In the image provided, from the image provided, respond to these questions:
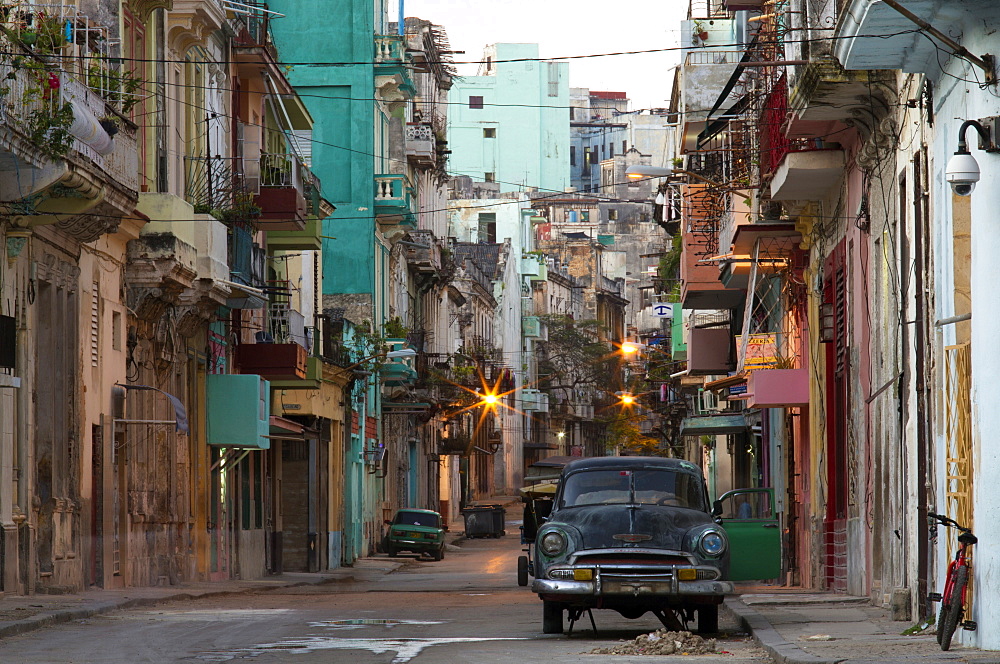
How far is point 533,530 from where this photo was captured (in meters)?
18.7

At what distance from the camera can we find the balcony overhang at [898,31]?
12.7 meters

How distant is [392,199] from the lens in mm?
51594

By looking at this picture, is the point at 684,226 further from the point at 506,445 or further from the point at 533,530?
the point at 506,445

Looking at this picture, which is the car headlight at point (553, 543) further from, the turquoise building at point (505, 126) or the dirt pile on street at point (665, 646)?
the turquoise building at point (505, 126)

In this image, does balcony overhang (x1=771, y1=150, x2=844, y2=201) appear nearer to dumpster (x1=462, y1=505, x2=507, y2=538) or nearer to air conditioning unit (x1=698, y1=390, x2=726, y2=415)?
air conditioning unit (x1=698, y1=390, x2=726, y2=415)

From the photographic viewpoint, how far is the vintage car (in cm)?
1595

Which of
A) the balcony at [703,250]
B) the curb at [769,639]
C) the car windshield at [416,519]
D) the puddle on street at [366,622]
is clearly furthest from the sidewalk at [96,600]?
the car windshield at [416,519]

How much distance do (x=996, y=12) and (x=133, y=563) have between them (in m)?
17.8

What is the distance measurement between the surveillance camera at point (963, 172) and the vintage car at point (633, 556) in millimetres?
5266

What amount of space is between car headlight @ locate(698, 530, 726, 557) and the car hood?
20 centimetres

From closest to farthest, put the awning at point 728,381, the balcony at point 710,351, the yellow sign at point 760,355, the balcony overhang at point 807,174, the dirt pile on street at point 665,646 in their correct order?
the dirt pile on street at point 665,646 < the balcony overhang at point 807,174 < the yellow sign at point 760,355 < the awning at point 728,381 < the balcony at point 710,351

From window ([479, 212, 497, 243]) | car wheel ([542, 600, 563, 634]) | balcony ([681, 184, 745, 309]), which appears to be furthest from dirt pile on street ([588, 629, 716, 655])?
window ([479, 212, 497, 243])

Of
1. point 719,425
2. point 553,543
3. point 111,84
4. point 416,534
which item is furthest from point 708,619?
point 416,534

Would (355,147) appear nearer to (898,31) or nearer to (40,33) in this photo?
(40,33)
